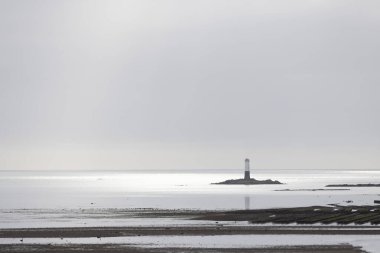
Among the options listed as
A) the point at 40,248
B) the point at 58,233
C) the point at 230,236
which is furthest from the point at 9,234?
the point at 230,236

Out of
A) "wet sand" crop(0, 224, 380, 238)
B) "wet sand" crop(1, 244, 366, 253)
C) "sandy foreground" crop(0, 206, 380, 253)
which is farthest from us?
"wet sand" crop(0, 224, 380, 238)

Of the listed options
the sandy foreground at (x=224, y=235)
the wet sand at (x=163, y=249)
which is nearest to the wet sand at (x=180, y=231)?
the sandy foreground at (x=224, y=235)

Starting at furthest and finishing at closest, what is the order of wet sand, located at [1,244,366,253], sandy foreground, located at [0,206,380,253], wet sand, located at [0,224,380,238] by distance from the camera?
wet sand, located at [0,224,380,238]
sandy foreground, located at [0,206,380,253]
wet sand, located at [1,244,366,253]

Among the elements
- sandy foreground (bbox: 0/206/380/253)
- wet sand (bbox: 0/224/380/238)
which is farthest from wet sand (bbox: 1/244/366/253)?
wet sand (bbox: 0/224/380/238)

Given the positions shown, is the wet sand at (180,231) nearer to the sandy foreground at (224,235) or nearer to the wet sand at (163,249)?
the sandy foreground at (224,235)

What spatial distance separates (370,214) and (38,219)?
3132cm

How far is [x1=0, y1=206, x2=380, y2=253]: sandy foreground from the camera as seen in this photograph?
5334cm

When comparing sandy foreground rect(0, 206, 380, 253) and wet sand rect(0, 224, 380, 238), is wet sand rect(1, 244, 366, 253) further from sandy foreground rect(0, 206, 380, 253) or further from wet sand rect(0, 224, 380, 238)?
wet sand rect(0, 224, 380, 238)

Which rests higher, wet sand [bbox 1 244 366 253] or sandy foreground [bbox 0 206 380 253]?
sandy foreground [bbox 0 206 380 253]

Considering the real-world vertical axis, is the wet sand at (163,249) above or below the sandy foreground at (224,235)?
below

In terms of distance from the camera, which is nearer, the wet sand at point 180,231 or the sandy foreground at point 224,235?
the sandy foreground at point 224,235

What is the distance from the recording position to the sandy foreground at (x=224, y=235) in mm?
53344

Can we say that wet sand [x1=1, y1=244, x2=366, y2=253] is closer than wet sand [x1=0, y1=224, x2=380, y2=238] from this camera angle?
Yes

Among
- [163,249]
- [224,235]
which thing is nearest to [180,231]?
[224,235]
